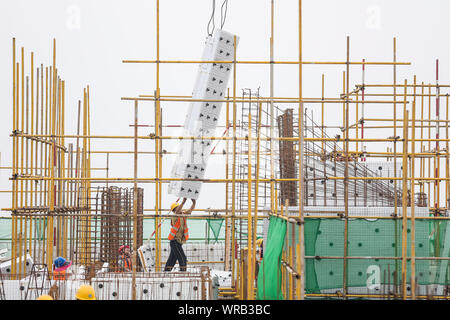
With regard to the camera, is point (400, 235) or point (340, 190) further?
point (340, 190)

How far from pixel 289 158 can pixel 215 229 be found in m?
8.89

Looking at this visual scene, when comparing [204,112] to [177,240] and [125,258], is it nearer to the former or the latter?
[177,240]

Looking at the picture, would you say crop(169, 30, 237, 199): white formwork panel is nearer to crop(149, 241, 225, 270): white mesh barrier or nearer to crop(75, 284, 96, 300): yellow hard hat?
crop(75, 284, 96, 300): yellow hard hat

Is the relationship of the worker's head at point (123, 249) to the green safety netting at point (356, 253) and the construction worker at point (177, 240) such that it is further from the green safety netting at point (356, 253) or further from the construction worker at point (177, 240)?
the green safety netting at point (356, 253)

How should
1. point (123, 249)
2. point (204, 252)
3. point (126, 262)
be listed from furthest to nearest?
point (204, 252) < point (126, 262) < point (123, 249)

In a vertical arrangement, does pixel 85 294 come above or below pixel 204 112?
below

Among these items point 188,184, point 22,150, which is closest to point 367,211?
point 188,184

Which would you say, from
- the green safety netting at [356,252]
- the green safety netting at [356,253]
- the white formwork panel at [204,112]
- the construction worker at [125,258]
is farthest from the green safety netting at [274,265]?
the construction worker at [125,258]

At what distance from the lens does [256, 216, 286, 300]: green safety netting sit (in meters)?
9.33

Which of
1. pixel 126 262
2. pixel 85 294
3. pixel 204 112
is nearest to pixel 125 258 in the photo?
pixel 126 262

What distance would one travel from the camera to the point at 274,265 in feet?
30.9
